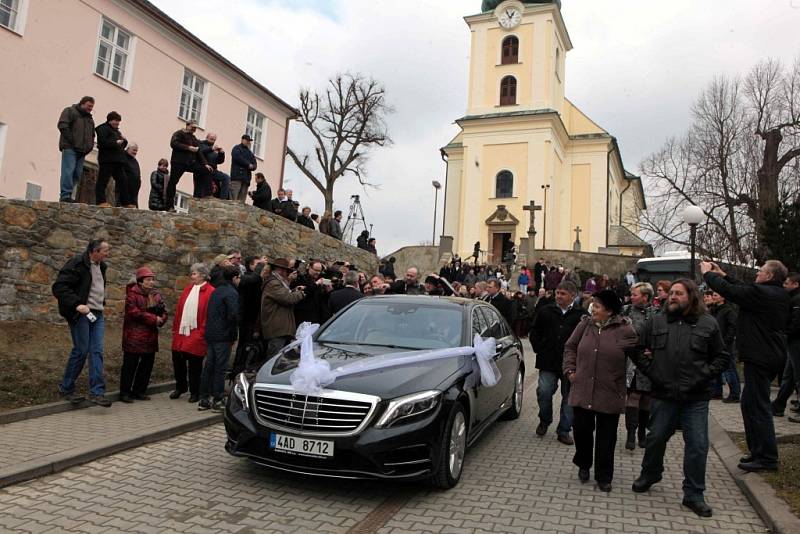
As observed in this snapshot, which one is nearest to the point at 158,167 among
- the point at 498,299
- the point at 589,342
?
the point at 498,299

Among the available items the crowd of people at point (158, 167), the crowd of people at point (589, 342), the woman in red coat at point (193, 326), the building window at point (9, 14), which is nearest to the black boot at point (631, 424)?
the crowd of people at point (589, 342)

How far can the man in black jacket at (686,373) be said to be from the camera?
15.9ft

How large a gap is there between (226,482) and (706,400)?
409 cm

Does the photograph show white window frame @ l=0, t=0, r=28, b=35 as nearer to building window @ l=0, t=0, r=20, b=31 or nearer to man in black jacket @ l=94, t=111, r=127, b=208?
building window @ l=0, t=0, r=20, b=31

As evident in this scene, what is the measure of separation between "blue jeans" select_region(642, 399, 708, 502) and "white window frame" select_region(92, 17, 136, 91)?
54.5 feet

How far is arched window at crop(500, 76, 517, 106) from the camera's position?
140 feet

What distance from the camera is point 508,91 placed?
4303cm

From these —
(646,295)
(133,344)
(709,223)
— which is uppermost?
(709,223)

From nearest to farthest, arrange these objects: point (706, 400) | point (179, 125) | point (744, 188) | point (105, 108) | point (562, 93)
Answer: point (706, 400)
point (105, 108)
point (179, 125)
point (744, 188)
point (562, 93)

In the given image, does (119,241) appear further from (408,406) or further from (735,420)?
(735,420)

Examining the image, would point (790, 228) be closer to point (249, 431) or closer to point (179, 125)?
point (249, 431)

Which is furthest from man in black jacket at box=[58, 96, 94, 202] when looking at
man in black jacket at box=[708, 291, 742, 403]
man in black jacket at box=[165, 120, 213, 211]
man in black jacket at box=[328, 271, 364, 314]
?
man in black jacket at box=[708, 291, 742, 403]

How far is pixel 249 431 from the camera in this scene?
482 cm

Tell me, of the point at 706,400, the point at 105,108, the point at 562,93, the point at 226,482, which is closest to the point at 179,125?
the point at 105,108
